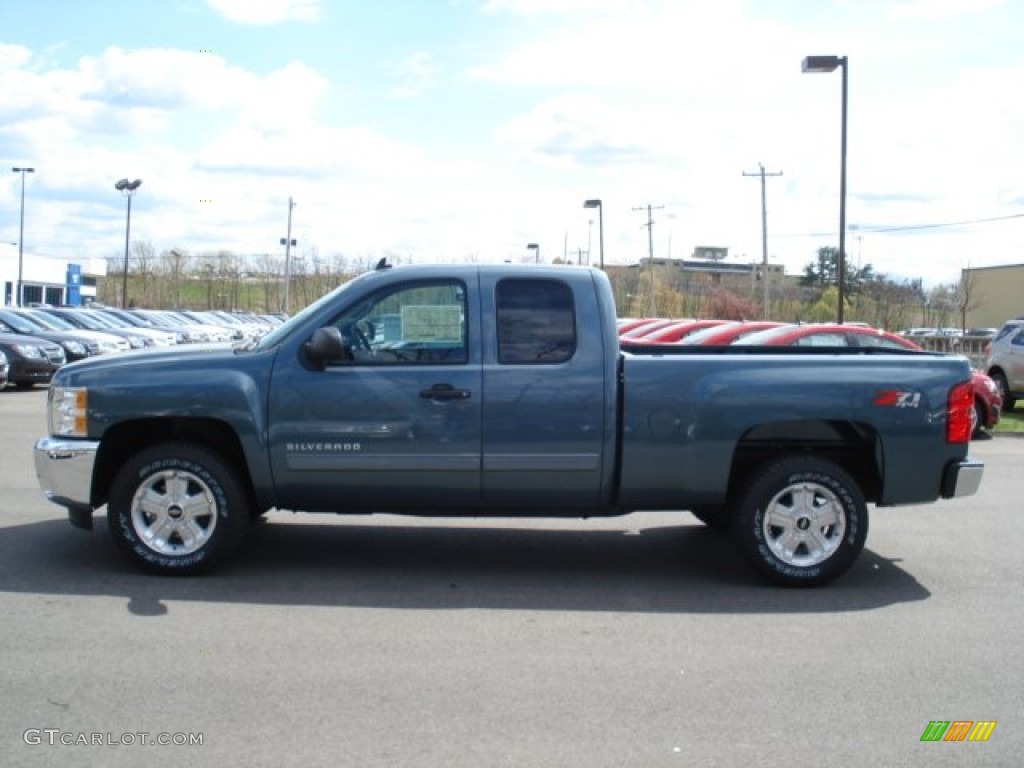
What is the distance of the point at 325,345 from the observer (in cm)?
662

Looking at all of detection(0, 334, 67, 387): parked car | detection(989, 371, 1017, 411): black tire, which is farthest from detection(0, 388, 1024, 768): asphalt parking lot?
detection(0, 334, 67, 387): parked car

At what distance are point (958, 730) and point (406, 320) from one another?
12.7 feet

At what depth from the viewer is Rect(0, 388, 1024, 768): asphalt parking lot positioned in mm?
4504

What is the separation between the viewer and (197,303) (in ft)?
296

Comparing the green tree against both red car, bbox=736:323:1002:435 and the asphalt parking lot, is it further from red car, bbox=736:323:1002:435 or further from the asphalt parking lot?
the asphalt parking lot

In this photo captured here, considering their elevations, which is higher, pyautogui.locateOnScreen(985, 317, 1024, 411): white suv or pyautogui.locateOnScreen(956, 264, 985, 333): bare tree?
pyautogui.locateOnScreen(956, 264, 985, 333): bare tree

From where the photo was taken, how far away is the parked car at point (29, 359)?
70.6ft

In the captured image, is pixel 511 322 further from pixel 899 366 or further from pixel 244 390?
pixel 899 366

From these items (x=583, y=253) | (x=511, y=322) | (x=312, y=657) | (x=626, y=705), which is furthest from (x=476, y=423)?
(x=583, y=253)

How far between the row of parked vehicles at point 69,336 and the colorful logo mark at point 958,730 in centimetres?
1002

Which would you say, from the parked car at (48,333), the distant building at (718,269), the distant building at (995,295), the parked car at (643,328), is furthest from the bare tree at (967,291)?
the parked car at (48,333)

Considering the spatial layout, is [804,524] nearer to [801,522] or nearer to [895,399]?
[801,522]

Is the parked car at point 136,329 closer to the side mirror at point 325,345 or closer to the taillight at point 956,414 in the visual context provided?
the side mirror at point 325,345

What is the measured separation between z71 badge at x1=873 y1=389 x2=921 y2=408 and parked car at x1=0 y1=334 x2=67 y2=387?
731 inches
